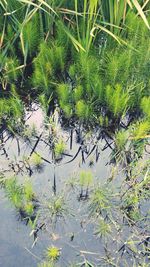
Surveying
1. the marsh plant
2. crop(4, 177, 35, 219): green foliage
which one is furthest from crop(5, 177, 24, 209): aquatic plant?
the marsh plant

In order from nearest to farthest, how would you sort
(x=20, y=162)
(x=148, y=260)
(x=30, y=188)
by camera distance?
(x=148, y=260)
(x=30, y=188)
(x=20, y=162)

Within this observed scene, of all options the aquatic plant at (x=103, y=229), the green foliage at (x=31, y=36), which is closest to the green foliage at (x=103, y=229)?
the aquatic plant at (x=103, y=229)

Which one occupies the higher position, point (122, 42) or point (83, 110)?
point (122, 42)

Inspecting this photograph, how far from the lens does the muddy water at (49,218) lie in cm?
198

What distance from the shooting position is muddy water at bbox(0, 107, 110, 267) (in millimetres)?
1978

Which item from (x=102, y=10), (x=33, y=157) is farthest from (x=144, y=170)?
(x=102, y=10)

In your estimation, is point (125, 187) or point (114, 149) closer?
point (125, 187)

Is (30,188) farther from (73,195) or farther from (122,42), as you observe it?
(122,42)

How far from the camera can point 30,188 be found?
2.15m

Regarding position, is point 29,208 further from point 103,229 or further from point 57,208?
point 103,229

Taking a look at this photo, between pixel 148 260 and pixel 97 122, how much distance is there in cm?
77

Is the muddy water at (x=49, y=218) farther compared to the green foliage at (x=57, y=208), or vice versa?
the green foliage at (x=57, y=208)

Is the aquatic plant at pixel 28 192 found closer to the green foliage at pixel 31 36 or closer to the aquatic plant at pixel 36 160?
the aquatic plant at pixel 36 160

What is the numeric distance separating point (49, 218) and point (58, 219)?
4 cm
